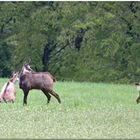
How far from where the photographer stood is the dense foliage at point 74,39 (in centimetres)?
3522

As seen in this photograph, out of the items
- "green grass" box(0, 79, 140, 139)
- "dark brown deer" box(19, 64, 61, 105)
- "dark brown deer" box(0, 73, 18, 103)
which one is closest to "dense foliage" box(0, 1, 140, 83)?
"dark brown deer" box(0, 73, 18, 103)

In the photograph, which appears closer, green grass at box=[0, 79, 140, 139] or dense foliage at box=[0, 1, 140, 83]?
green grass at box=[0, 79, 140, 139]

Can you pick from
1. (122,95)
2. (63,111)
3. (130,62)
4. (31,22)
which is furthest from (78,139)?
(31,22)

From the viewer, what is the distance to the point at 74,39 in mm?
38312

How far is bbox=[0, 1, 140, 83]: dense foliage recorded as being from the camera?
35.2m

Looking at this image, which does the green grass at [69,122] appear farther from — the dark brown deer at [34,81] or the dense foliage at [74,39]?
the dense foliage at [74,39]

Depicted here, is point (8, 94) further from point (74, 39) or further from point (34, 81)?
point (74, 39)

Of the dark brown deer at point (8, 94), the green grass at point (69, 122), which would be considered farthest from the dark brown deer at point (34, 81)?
the green grass at point (69, 122)

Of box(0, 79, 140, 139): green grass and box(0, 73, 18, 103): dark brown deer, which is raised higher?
box(0, 79, 140, 139): green grass

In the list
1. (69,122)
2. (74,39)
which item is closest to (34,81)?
(69,122)

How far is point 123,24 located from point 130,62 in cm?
236

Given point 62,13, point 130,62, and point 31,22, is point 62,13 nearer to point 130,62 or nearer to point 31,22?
point 31,22

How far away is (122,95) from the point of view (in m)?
20.1

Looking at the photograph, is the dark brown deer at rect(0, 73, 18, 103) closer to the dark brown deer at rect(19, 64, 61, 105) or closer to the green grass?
the dark brown deer at rect(19, 64, 61, 105)
